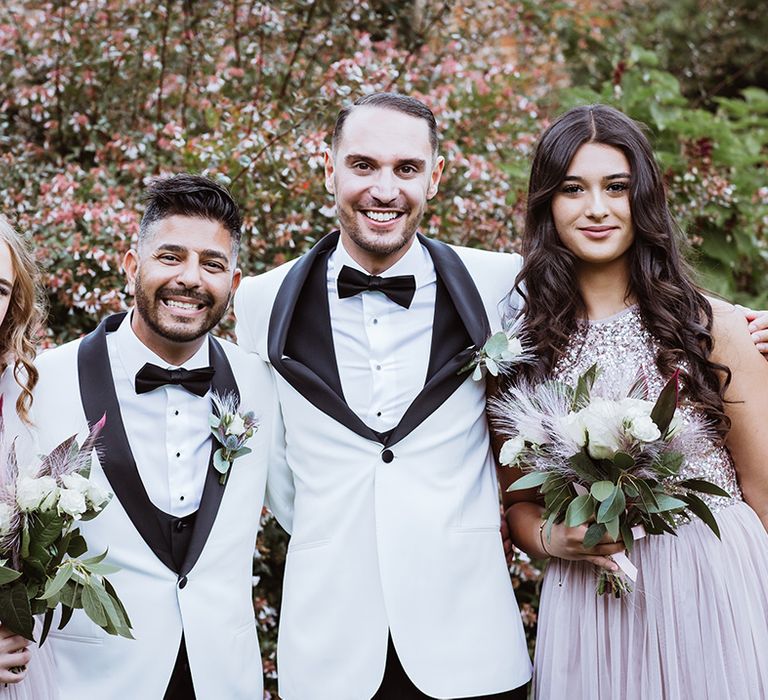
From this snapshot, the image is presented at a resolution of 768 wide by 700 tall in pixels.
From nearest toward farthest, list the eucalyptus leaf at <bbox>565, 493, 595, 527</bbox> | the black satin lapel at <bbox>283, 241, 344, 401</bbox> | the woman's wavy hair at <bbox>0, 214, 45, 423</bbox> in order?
the eucalyptus leaf at <bbox>565, 493, 595, 527</bbox> → the woman's wavy hair at <bbox>0, 214, 45, 423</bbox> → the black satin lapel at <bbox>283, 241, 344, 401</bbox>

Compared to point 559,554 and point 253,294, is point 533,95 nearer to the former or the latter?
point 253,294

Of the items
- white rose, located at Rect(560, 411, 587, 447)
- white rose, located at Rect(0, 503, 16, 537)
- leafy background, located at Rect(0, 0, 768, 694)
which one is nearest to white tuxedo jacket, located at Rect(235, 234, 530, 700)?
white rose, located at Rect(560, 411, 587, 447)

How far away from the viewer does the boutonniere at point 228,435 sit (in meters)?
3.03

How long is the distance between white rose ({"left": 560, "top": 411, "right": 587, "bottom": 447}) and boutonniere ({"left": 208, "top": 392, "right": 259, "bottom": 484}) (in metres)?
1.05

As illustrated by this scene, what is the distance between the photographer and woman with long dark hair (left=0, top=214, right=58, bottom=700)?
2.68 m

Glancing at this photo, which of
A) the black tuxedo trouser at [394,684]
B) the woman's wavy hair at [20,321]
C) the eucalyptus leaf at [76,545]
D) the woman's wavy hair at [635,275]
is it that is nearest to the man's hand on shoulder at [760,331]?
the woman's wavy hair at [635,275]

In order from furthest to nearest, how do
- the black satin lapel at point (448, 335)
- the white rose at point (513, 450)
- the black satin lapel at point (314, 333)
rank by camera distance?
the black satin lapel at point (314, 333)
the black satin lapel at point (448, 335)
the white rose at point (513, 450)

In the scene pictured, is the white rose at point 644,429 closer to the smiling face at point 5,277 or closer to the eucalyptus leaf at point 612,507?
the eucalyptus leaf at point 612,507

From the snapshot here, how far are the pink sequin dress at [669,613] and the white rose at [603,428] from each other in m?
0.21

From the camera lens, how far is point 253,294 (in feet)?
11.5

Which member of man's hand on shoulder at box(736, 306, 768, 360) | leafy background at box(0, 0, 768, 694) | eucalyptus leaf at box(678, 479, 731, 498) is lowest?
eucalyptus leaf at box(678, 479, 731, 498)

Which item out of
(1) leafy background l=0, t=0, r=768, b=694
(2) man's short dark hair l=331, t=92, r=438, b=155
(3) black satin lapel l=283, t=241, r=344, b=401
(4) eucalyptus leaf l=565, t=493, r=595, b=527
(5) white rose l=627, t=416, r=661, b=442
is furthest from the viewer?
(1) leafy background l=0, t=0, r=768, b=694

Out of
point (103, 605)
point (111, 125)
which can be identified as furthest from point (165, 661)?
point (111, 125)

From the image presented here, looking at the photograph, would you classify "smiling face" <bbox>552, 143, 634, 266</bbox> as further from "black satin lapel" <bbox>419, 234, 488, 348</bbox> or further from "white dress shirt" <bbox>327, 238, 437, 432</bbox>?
"white dress shirt" <bbox>327, 238, 437, 432</bbox>
